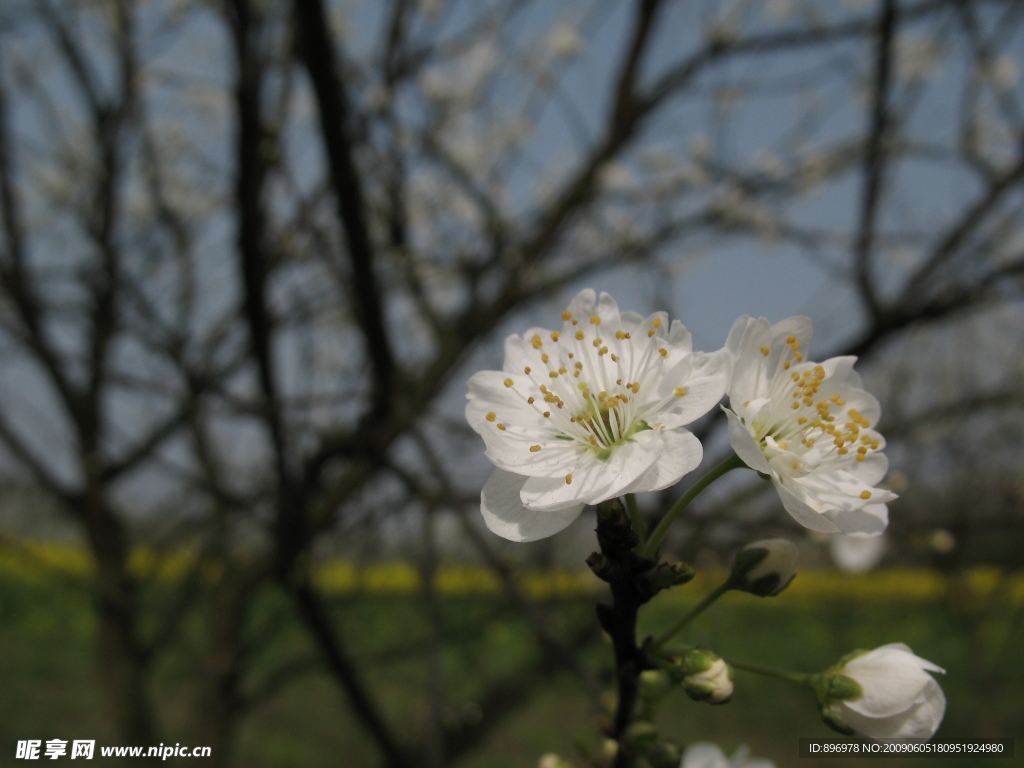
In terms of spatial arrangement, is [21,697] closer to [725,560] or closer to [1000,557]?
[725,560]

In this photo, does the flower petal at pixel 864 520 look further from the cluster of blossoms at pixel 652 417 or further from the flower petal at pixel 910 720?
the flower petal at pixel 910 720

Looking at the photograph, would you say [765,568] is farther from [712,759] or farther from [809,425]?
[712,759]

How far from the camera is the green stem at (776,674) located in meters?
0.77

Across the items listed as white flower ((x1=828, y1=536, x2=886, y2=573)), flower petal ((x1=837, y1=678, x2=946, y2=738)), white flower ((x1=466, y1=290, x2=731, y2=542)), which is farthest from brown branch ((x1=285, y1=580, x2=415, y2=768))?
flower petal ((x1=837, y1=678, x2=946, y2=738))

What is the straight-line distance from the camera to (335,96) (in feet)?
4.70

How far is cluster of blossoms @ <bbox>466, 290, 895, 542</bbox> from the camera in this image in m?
0.71

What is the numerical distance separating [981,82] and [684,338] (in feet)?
7.21

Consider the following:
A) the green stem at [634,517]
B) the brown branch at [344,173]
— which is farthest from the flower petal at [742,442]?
the brown branch at [344,173]

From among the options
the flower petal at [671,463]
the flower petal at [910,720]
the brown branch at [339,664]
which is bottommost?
the flower petal at [910,720]

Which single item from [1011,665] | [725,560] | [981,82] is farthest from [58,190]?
[1011,665]

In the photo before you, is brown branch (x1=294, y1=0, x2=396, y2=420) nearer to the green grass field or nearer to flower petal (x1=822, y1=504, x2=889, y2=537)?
the green grass field

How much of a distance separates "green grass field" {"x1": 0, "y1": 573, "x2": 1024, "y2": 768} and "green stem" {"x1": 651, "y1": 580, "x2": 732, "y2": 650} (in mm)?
229

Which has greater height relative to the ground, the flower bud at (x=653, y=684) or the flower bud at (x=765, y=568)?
the flower bud at (x=765, y=568)

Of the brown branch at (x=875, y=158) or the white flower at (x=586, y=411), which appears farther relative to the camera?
the brown branch at (x=875, y=158)
